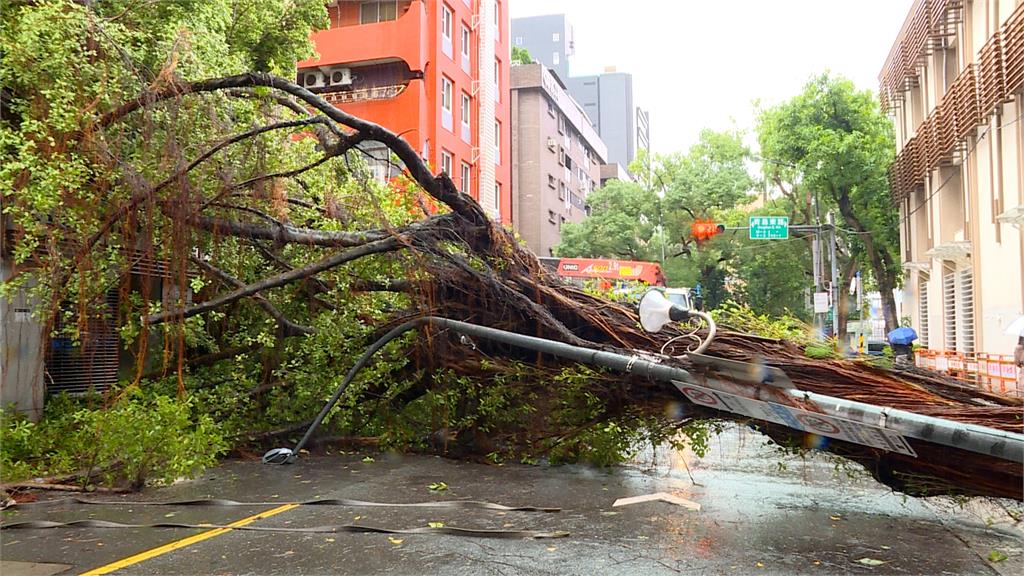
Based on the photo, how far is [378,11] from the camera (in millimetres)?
30609

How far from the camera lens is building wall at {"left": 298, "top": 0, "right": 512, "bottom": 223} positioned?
97.1 ft

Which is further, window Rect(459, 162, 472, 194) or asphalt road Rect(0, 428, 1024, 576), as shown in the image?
window Rect(459, 162, 472, 194)

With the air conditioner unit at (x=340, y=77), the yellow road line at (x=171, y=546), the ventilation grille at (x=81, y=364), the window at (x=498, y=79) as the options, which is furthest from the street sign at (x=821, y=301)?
the yellow road line at (x=171, y=546)

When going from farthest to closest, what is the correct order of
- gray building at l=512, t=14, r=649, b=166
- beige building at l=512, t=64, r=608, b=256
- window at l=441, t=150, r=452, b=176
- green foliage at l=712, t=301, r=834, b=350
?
gray building at l=512, t=14, r=649, b=166 < beige building at l=512, t=64, r=608, b=256 < window at l=441, t=150, r=452, b=176 < green foliage at l=712, t=301, r=834, b=350

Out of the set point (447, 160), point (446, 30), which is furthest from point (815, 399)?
point (446, 30)

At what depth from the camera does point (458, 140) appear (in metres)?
33.0

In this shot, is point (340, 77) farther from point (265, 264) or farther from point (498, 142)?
point (265, 264)

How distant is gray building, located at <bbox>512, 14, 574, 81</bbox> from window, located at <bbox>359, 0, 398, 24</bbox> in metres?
67.5

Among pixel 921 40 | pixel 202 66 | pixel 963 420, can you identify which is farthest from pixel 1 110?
pixel 921 40

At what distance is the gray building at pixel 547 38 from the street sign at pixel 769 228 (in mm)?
72364

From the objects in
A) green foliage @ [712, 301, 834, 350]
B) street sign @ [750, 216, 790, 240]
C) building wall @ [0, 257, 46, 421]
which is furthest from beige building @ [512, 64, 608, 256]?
green foliage @ [712, 301, 834, 350]

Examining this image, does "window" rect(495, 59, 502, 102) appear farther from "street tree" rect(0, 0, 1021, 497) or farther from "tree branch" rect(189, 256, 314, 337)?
"tree branch" rect(189, 256, 314, 337)

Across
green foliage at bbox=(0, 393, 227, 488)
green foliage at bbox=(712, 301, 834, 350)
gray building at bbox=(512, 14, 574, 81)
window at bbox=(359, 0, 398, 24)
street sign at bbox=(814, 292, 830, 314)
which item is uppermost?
gray building at bbox=(512, 14, 574, 81)

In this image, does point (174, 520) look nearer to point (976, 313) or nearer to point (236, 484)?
point (236, 484)
